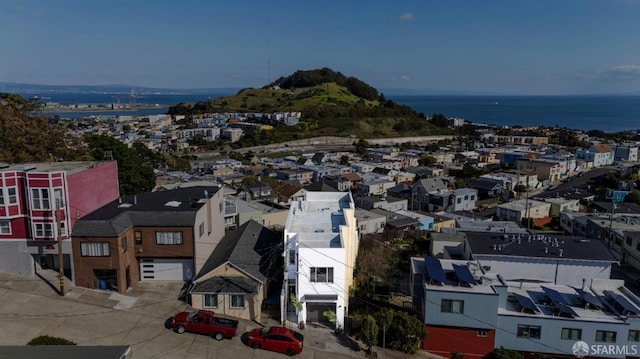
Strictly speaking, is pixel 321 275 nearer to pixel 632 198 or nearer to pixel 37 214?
pixel 37 214

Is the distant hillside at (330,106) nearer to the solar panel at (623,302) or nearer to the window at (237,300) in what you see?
the window at (237,300)

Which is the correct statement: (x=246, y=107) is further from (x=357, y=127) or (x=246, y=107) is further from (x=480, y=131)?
(x=480, y=131)

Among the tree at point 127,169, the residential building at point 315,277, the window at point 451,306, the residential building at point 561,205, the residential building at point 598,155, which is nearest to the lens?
the window at point 451,306

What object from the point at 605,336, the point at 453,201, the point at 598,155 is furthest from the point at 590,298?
the point at 598,155

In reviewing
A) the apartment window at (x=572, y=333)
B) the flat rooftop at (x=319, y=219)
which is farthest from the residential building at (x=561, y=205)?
the apartment window at (x=572, y=333)

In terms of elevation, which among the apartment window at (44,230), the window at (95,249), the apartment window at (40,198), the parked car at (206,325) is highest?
the apartment window at (40,198)

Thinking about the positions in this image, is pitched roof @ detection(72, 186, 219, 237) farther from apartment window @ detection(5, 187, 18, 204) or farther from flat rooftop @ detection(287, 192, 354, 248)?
flat rooftop @ detection(287, 192, 354, 248)

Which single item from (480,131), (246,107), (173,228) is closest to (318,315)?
(173,228)
